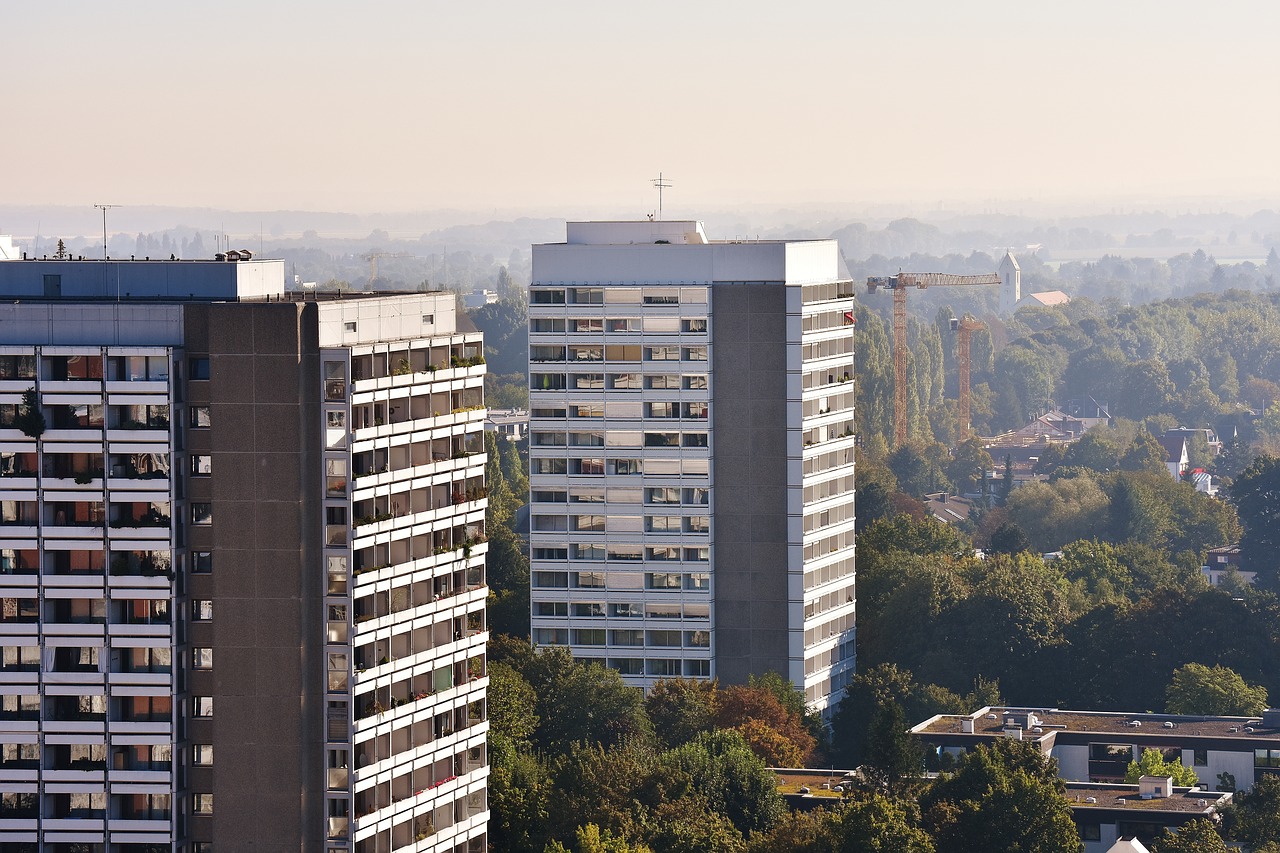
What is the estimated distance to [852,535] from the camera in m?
103

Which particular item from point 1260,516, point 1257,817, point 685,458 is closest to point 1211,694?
point 1257,817

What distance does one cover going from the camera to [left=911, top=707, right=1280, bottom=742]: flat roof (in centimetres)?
9056

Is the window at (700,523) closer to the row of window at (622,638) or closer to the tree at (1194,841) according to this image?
the row of window at (622,638)

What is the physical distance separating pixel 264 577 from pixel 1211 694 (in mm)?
50425

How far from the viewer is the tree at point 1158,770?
8581 cm

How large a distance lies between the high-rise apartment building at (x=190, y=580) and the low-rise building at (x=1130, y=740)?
34.1 m

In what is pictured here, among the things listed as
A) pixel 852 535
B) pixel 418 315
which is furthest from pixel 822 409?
pixel 418 315

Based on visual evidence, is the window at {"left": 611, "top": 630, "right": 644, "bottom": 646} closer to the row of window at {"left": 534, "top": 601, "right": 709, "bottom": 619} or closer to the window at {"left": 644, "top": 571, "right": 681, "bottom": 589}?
the row of window at {"left": 534, "top": 601, "right": 709, "bottom": 619}

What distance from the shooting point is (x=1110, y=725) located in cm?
9325

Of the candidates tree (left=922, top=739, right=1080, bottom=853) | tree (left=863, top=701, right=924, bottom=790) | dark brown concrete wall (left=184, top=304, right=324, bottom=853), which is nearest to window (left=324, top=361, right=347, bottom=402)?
dark brown concrete wall (left=184, top=304, right=324, bottom=853)

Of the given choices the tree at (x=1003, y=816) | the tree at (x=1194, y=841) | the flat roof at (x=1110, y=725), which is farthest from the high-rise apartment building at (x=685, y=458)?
the tree at (x=1194, y=841)

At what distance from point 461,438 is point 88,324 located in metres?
10.3

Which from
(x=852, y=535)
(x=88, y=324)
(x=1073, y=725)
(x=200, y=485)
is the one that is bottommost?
(x=1073, y=725)

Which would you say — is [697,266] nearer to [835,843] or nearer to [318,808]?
[835,843]
